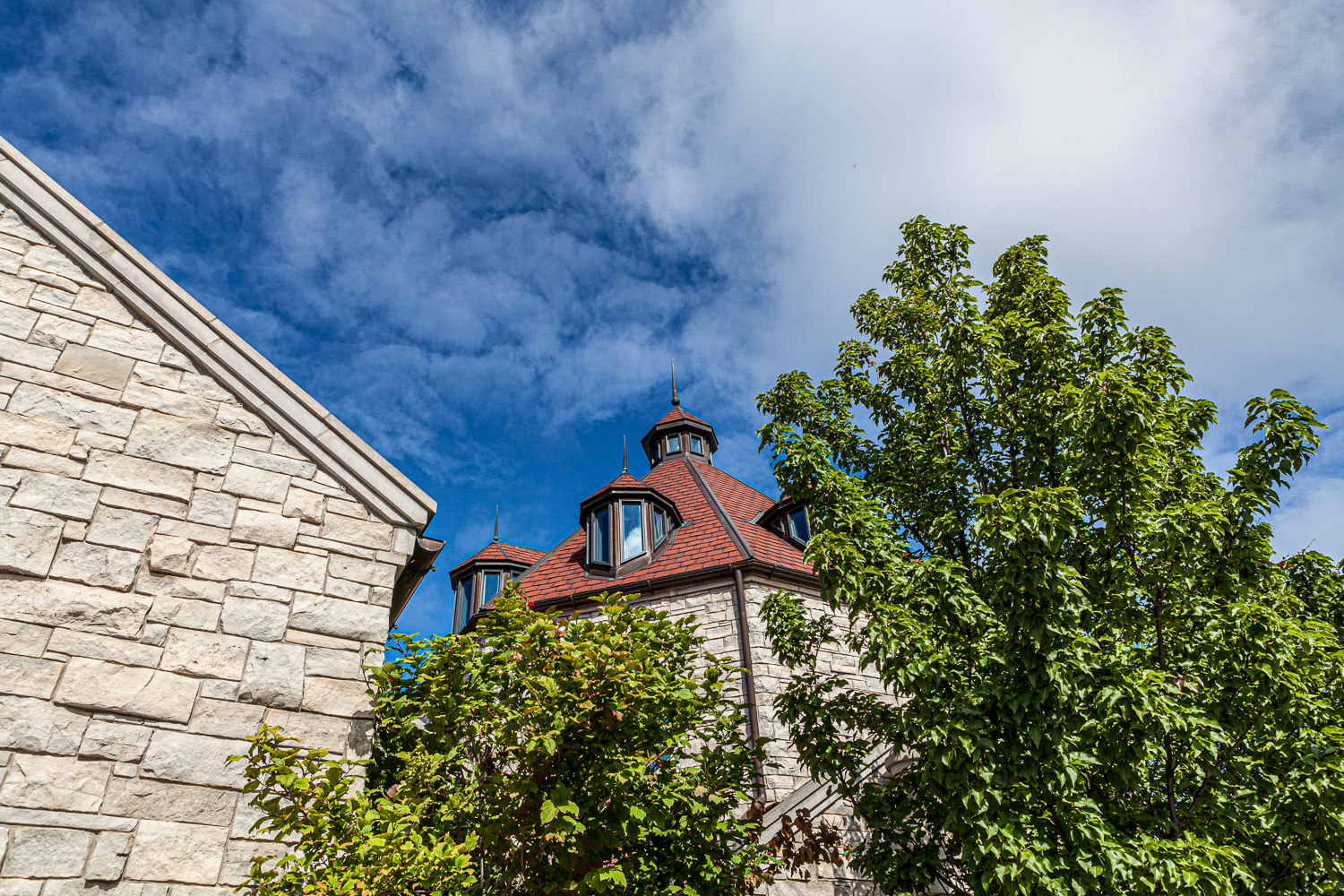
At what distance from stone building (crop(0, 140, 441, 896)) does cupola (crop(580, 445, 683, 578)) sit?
25.4 ft

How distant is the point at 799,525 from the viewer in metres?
15.3

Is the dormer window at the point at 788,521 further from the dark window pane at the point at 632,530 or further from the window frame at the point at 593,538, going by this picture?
the window frame at the point at 593,538

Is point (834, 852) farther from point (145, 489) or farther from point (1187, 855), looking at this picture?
point (145, 489)

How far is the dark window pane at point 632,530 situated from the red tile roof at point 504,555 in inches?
141

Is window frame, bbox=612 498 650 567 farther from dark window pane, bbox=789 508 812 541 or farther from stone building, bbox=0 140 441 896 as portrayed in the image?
stone building, bbox=0 140 441 896

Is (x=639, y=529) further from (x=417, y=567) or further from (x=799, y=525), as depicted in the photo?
(x=417, y=567)

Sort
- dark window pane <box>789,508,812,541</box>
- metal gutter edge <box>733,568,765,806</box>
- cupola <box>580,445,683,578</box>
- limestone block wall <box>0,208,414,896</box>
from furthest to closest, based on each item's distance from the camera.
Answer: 1. dark window pane <box>789,508,812,541</box>
2. cupola <box>580,445,683,578</box>
3. metal gutter edge <box>733,568,765,806</box>
4. limestone block wall <box>0,208,414,896</box>

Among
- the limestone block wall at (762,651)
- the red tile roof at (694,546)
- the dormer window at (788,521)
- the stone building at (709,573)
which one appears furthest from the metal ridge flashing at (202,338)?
the dormer window at (788,521)

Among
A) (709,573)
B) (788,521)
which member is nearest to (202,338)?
(709,573)

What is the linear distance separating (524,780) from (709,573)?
7.89m

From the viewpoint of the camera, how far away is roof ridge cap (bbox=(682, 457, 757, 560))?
1313cm

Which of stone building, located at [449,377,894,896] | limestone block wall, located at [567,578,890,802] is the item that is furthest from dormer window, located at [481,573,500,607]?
limestone block wall, located at [567,578,890,802]

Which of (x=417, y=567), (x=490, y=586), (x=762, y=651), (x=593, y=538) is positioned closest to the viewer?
(x=417, y=567)

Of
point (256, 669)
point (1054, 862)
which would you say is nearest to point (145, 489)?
point (256, 669)
